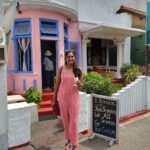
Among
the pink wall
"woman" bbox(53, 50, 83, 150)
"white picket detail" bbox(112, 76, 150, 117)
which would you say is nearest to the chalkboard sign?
"woman" bbox(53, 50, 83, 150)

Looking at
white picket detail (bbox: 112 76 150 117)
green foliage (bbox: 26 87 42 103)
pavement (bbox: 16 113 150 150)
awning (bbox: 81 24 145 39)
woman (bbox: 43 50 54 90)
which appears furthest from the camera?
awning (bbox: 81 24 145 39)

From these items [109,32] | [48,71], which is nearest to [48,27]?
[48,71]

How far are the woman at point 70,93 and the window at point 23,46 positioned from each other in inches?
151

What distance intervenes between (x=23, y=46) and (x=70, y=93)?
428cm

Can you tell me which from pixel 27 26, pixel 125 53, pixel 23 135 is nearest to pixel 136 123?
pixel 23 135

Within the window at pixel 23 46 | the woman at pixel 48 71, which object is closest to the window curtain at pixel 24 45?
the window at pixel 23 46

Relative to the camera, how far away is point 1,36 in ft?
11.5

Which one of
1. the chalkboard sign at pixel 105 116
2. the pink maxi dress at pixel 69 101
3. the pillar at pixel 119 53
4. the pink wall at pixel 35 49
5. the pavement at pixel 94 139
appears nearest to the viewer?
the pink maxi dress at pixel 69 101

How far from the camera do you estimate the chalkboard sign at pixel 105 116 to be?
478 cm

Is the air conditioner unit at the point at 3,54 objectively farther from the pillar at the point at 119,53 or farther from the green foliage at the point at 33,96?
the pillar at the point at 119,53

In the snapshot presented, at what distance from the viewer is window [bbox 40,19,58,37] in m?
7.67

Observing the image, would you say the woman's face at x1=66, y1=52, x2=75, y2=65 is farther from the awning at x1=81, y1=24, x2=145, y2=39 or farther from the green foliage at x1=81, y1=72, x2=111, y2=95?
the awning at x1=81, y1=24, x2=145, y2=39

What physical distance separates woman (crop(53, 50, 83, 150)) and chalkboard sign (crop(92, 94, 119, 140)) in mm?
970

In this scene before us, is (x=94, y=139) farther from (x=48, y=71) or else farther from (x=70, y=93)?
(x=48, y=71)
